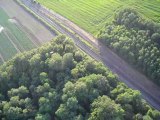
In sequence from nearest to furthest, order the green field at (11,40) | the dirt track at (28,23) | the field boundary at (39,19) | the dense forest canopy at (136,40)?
the dense forest canopy at (136,40)
the green field at (11,40)
the dirt track at (28,23)
the field boundary at (39,19)

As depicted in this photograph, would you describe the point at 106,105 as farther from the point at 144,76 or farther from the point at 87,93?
the point at 144,76

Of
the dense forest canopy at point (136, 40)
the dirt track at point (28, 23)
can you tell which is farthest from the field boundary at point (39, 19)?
the dense forest canopy at point (136, 40)

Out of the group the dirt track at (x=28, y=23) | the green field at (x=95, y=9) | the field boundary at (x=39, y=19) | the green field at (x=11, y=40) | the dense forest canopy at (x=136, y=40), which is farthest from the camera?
the field boundary at (x=39, y=19)

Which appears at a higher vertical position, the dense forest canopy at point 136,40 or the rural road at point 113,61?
the dense forest canopy at point 136,40

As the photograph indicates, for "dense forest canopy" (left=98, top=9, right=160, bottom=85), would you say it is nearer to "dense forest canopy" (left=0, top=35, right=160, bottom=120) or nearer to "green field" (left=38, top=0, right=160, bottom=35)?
"green field" (left=38, top=0, right=160, bottom=35)

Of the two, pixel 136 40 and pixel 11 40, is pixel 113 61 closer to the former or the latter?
pixel 136 40

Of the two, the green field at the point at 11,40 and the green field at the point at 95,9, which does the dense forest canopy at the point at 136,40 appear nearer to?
the green field at the point at 95,9

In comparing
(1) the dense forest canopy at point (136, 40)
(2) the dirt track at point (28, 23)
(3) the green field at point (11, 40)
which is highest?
(1) the dense forest canopy at point (136, 40)
